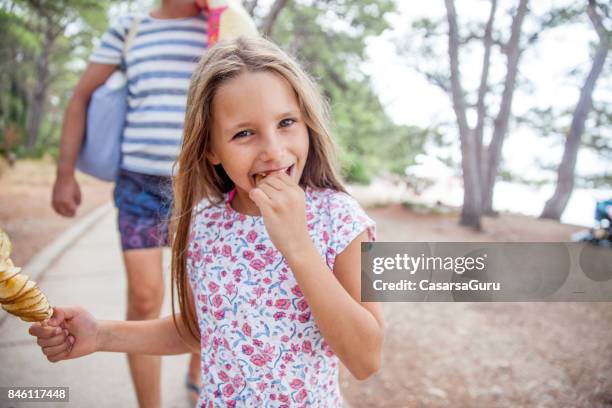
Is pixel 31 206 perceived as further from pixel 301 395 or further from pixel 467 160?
pixel 301 395

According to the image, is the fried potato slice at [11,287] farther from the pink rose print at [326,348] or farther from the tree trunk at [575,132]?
the tree trunk at [575,132]

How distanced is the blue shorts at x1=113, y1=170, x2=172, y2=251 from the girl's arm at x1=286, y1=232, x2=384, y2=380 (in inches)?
38.3

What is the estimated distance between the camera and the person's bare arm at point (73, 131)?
1908 millimetres

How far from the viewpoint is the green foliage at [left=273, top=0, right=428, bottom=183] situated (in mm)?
5023

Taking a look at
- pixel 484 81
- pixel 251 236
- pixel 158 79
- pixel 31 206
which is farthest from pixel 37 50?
pixel 251 236

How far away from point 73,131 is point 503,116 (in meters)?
5.99

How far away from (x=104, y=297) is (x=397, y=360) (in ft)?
7.05

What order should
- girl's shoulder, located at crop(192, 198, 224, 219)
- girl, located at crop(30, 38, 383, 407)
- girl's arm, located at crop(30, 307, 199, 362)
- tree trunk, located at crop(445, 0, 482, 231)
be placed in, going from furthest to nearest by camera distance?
tree trunk, located at crop(445, 0, 482, 231), girl's shoulder, located at crop(192, 198, 224, 219), girl's arm, located at crop(30, 307, 199, 362), girl, located at crop(30, 38, 383, 407)

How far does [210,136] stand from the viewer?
3.91ft

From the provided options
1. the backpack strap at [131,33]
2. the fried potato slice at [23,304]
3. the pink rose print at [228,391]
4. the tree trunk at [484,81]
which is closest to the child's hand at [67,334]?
the fried potato slice at [23,304]

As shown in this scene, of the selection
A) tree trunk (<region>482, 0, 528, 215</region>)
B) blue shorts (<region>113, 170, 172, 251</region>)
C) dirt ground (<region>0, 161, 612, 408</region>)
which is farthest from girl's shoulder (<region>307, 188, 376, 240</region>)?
tree trunk (<region>482, 0, 528, 215</region>)

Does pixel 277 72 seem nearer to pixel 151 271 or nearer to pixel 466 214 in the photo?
pixel 151 271

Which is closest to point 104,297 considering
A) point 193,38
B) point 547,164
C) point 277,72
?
point 193,38

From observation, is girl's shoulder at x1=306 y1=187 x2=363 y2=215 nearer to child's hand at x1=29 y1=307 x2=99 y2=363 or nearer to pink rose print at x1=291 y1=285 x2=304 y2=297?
pink rose print at x1=291 y1=285 x2=304 y2=297
